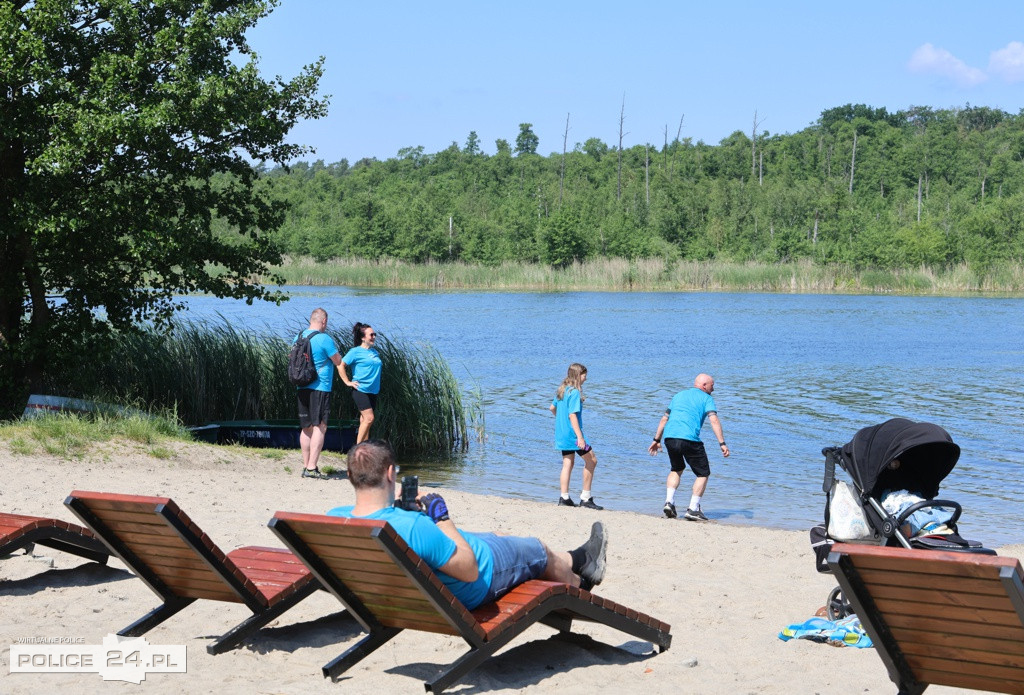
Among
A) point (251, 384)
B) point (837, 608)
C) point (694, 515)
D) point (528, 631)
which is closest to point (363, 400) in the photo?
point (694, 515)

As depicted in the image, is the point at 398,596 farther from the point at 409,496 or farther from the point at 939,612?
the point at 939,612

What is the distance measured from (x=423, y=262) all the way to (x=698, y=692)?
9099cm

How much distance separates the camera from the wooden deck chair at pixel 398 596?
5039mm

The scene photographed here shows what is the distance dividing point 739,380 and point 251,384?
15.2m

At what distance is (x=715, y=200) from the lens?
96.1 meters

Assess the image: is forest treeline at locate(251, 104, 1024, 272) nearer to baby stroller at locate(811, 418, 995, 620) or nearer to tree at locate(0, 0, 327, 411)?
tree at locate(0, 0, 327, 411)

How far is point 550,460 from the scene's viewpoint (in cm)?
1789

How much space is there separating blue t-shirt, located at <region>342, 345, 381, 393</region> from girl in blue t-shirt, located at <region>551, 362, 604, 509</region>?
243 cm

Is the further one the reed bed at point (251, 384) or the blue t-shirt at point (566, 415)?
the reed bed at point (251, 384)

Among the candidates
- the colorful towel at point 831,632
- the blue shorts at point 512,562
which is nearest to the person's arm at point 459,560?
the blue shorts at point 512,562

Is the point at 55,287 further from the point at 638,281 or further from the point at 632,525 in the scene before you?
the point at 638,281

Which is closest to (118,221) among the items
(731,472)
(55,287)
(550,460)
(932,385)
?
(55,287)

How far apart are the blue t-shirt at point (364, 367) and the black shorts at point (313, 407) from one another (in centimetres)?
44

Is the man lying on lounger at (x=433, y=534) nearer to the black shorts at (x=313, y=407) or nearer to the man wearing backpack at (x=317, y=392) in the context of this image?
the man wearing backpack at (x=317, y=392)
